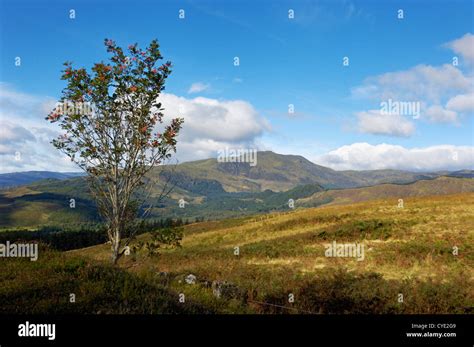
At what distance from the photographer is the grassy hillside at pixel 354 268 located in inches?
633

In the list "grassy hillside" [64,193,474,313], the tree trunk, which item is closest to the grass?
"grassy hillside" [64,193,474,313]

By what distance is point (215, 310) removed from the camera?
12.2 metres

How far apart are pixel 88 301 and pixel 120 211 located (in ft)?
15.0

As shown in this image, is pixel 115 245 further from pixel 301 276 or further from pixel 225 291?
pixel 301 276

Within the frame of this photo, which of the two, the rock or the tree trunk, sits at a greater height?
the tree trunk

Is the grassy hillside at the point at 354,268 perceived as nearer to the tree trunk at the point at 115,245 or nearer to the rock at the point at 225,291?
the rock at the point at 225,291

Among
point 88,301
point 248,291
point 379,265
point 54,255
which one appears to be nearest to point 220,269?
point 248,291

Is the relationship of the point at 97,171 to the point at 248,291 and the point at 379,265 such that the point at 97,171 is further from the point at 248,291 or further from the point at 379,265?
the point at 379,265

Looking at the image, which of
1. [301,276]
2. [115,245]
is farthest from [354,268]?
[115,245]

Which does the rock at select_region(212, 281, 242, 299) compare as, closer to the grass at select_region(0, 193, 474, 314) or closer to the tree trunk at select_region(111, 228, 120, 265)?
the grass at select_region(0, 193, 474, 314)

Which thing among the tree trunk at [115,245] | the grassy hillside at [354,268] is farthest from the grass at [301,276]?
the tree trunk at [115,245]

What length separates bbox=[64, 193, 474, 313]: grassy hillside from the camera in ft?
52.7

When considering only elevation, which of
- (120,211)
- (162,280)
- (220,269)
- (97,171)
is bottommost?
(220,269)

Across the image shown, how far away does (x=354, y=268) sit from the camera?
25.5 m
